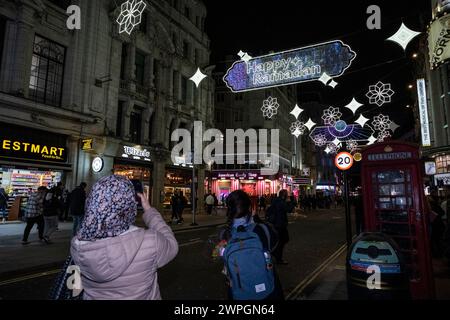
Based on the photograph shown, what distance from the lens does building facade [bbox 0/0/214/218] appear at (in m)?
15.7

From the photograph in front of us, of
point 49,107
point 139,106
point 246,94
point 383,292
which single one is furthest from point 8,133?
point 246,94

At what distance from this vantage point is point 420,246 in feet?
18.3

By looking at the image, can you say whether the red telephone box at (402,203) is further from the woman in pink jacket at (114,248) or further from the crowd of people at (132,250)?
the woman in pink jacket at (114,248)

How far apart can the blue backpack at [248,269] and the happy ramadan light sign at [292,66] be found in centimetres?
884

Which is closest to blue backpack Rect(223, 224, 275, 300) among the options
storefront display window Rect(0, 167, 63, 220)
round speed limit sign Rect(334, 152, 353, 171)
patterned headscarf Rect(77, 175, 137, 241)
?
patterned headscarf Rect(77, 175, 137, 241)

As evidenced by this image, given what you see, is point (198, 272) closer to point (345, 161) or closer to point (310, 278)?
point (310, 278)

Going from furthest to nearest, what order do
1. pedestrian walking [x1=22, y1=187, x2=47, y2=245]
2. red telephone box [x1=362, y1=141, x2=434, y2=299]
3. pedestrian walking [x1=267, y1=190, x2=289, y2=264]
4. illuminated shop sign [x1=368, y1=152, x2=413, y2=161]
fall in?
pedestrian walking [x1=22, y1=187, x2=47, y2=245], pedestrian walking [x1=267, y1=190, x2=289, y2=264], illuminated shop sign [x1=368, y1=152, x2=413, y2=161], red telephone box [x1=362, y1=141, x2=434, y2=299]

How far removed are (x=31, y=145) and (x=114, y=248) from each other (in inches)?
657

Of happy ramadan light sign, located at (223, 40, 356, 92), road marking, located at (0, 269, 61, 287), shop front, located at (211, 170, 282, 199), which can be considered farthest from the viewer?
shop front, located at (211, 170, 282, 199)

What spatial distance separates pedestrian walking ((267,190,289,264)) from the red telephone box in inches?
105

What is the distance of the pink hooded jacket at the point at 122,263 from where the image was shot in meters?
2.04

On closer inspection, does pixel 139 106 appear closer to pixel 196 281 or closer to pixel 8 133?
pixel 8 133

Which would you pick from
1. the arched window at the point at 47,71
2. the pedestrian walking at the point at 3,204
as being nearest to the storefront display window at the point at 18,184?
the pedestrian walking at the point at 3,204

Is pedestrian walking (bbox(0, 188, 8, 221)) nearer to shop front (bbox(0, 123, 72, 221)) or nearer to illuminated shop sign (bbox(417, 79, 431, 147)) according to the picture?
shop front (bbox(0, 123, 72, 221))
